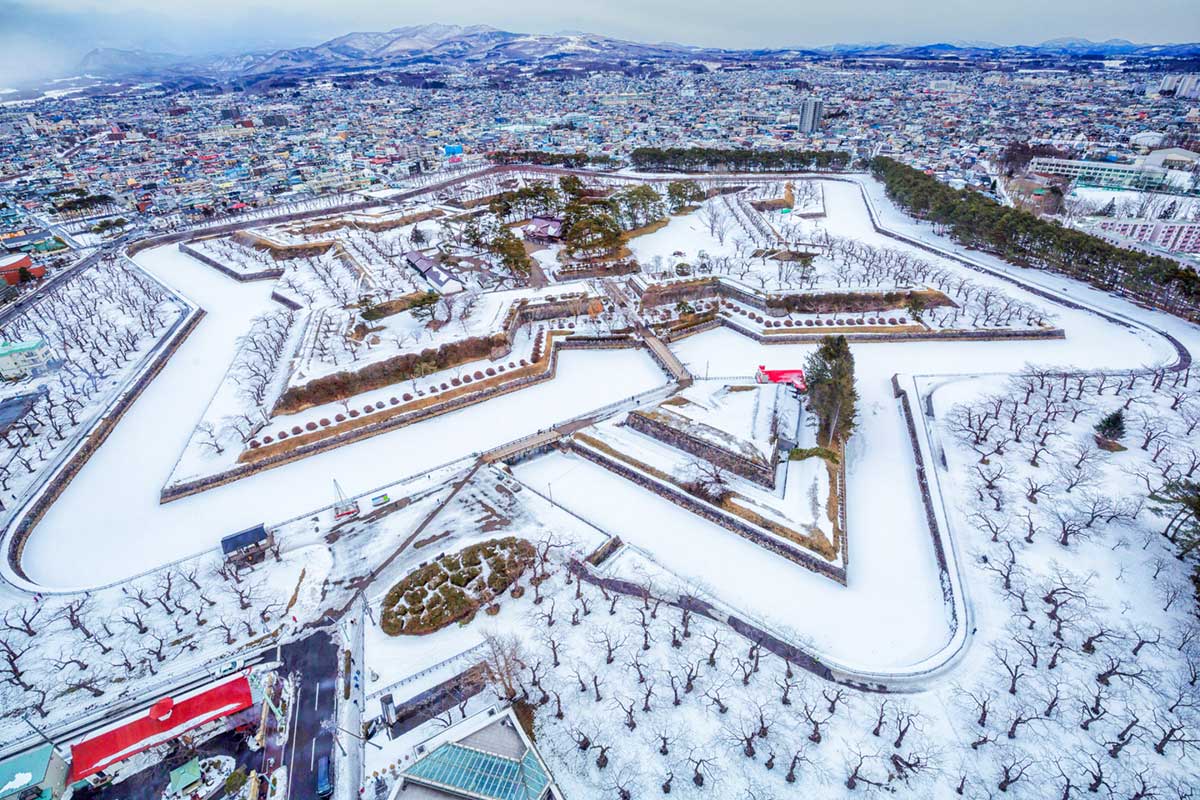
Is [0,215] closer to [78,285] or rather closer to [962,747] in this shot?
[78,285]

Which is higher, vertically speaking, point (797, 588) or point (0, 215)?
point (0, 215)

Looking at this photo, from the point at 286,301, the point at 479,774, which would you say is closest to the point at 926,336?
the point at 479,774

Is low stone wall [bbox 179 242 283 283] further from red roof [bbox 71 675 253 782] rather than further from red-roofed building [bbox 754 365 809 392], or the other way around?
red-roofed building [bbox 754 365 809 392]

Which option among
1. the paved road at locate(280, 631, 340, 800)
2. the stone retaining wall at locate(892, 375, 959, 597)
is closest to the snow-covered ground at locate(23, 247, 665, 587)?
the paved road at locate(280, 631, 340, 800)

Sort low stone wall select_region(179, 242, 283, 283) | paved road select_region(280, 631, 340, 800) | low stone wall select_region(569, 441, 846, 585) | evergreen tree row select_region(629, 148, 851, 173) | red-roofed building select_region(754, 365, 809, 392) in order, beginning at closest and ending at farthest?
paved road select_region(280, 631, 340, 800) → low stone wall select_region(569, 441, 846, 585) → red-roofed building select_region(754, 365, 809, 392) → low stone wall select_region(179, 242, 283, 283) → evergreen tree row select_region(629, 148, 851, 173)

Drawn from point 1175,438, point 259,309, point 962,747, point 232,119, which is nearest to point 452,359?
point 259,309

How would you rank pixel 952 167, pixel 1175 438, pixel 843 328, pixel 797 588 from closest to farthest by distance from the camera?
pixel 797 588 → pixel 1175 438 → pixel 843 328 → pixel 952 167
